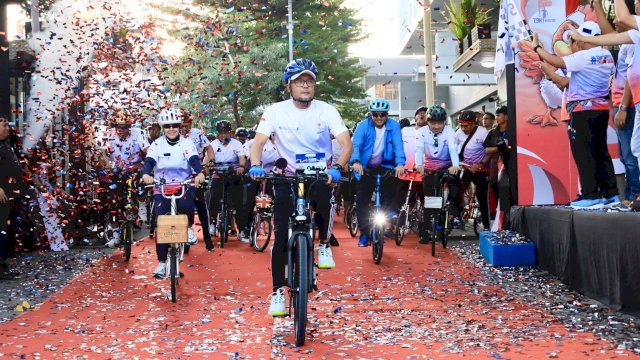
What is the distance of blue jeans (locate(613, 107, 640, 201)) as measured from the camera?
26.1 ft

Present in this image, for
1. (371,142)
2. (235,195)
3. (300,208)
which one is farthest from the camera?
(235,195)

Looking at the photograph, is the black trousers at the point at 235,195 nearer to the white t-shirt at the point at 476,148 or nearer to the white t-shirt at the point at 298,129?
the white t-shirt at the point at 476,148

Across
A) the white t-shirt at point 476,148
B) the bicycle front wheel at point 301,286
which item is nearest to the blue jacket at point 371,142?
the white t-shirt at point 476,148

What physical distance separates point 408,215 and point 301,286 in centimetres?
767

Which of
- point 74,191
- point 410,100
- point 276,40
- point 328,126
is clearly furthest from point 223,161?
point 410,100

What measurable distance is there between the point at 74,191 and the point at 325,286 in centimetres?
773

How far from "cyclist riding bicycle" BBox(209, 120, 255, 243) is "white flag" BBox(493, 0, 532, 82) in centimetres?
473

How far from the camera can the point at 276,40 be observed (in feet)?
109

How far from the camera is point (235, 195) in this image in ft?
47.6

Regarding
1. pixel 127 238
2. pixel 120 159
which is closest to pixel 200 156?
pixel 120 159

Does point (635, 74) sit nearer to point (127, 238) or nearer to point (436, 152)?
point (436, 152)

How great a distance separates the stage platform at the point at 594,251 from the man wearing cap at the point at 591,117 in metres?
0.43

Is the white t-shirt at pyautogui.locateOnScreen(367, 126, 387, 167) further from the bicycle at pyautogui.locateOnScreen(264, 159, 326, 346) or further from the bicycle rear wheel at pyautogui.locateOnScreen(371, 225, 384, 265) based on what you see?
the bicycle at pyautogui.locateOnScreen(264, 159, 326, 346)

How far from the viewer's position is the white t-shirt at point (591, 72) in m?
8.55
